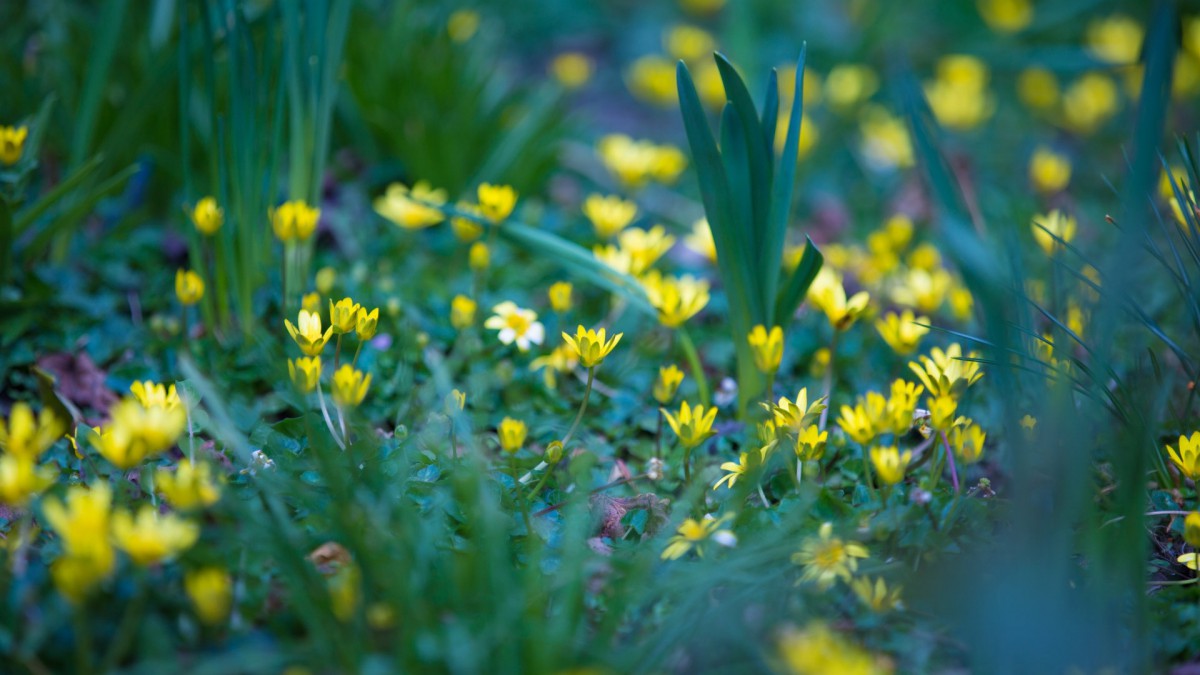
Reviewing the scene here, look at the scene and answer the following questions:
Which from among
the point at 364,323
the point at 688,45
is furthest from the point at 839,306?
the point at 688,45

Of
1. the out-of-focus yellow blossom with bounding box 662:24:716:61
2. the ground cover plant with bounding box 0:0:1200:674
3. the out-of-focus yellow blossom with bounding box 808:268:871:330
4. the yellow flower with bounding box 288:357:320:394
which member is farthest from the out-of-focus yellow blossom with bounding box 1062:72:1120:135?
the yellow flower with bounding box 288:357:320:394

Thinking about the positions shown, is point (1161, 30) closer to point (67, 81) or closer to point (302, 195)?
point (302, 195)

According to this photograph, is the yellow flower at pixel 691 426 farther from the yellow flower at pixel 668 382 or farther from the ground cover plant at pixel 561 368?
the yellow flower at pixel 668 382

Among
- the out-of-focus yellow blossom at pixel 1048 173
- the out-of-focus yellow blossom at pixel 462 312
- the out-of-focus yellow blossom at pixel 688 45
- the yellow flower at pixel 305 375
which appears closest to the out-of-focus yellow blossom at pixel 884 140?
the out-of-focus yellow blossom at pixel 1048 173

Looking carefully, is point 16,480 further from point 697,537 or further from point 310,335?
point 697,537

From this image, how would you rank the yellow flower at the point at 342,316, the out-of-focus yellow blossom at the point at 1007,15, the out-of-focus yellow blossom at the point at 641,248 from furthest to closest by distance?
1. the out-of-focus yellow blossom at the point at 1007,15
2. the out-of-focus yellow blossom at the point at 641,248
3. the yellow flower at the point at 342,316
